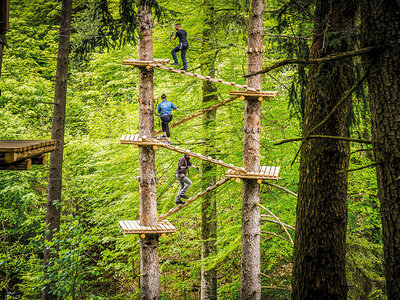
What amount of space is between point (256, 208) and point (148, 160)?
7.42ft

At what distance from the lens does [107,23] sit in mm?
5996

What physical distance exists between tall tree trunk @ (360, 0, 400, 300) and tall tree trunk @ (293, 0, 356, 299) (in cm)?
143

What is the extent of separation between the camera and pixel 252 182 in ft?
22.0

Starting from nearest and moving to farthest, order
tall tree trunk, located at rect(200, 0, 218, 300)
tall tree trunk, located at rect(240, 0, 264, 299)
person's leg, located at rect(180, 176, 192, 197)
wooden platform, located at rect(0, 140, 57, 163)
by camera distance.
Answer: wooden platform, located at rect(0, 140, 57, 163), tall tree trunk, located at rect(240, 0, 264, 299), person's leg, located at rect(180, 176, 192, 197), tall tree trunk, located at rect(200, 0, 218, 300)

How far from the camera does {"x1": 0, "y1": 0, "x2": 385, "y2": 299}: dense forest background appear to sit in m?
7.19

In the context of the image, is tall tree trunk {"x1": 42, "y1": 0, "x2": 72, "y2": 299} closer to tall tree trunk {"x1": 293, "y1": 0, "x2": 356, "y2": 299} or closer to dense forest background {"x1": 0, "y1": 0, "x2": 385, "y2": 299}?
dense forest background {"x1": 0, "y1": 0, "x2": 385, "y2": 299}

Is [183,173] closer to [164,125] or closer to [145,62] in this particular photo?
[164,125]

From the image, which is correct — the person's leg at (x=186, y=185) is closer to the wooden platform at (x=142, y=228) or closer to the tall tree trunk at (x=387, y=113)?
the wooden platform at (x=142, y=228)

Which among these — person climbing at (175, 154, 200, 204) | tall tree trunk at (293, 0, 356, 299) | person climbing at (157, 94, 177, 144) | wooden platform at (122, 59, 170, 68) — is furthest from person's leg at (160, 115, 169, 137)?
tall tree trunk at (293, 0, 356, 299)

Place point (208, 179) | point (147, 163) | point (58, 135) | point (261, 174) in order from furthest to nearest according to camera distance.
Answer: point (58, 135) < point (208, 179) < point (147, 163) < point (261, 174)

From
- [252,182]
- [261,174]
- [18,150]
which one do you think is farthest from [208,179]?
[18,150]

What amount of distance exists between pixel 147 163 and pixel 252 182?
207 cm

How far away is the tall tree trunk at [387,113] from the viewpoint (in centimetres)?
255

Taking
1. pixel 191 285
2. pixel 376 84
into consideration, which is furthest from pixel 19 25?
pixel 376 84
